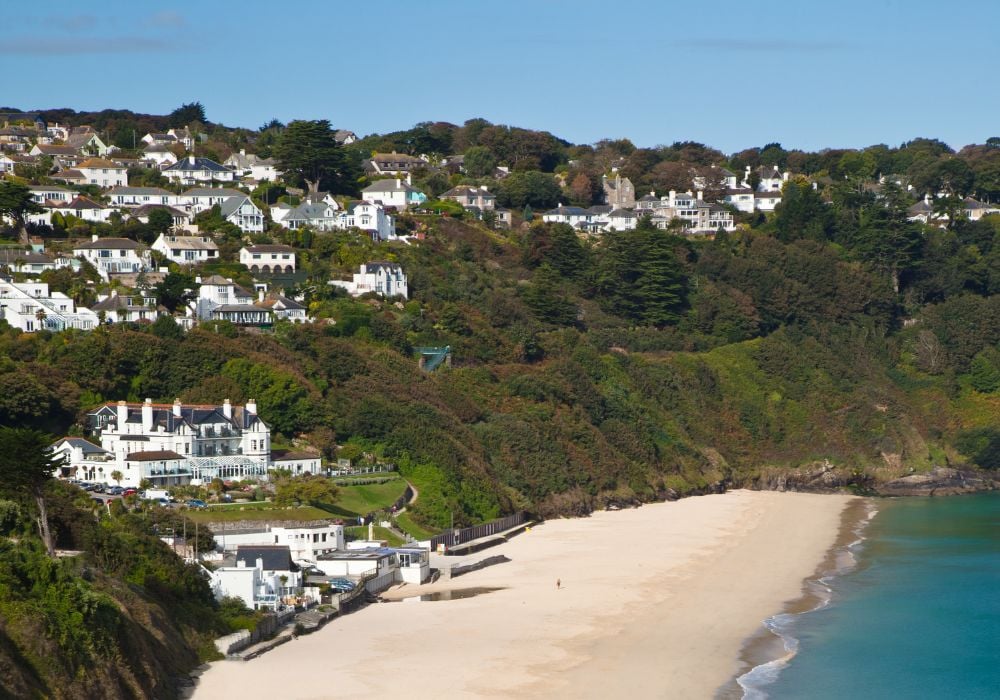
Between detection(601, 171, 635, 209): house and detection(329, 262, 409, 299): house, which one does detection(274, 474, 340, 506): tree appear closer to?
detection(329, 262, 409, 299): house

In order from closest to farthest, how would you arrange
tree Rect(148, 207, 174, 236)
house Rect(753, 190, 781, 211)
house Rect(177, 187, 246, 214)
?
tree Rect(148, 207, 174, 236)
house Rect(177, 187, 246, 214)
house Rect(753, 190, 781, 211)

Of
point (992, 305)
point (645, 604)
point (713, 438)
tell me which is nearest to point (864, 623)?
point (645, 604)

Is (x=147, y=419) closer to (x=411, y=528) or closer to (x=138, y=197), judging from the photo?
(x=411, y=528)

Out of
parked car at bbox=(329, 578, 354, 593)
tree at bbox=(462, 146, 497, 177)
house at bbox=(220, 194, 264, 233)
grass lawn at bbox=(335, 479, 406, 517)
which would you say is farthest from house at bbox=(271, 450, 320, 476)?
tree at bbox=(462, 146, 497, 177)

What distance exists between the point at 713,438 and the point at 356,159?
35.7 m

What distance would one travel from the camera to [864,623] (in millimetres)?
41062

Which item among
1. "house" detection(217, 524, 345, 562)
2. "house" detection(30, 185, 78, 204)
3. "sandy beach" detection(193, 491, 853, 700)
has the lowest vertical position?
"sandy beach" detection(193, 491, 853, 700)

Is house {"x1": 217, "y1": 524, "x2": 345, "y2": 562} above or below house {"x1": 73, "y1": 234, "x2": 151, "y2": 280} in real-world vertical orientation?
below

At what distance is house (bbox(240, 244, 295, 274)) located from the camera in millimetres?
70875

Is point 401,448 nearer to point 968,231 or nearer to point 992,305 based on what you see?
point 992,305

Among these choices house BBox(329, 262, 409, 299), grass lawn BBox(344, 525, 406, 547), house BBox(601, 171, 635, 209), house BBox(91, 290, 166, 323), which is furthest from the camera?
house BBox(601, 171, 635, 209)

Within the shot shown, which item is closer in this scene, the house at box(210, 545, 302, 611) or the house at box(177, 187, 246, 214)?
the house at box(210, 545, 302, 611)

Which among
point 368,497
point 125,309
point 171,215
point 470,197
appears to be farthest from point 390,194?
point 368,497

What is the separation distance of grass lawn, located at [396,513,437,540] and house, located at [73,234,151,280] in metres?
21.7
